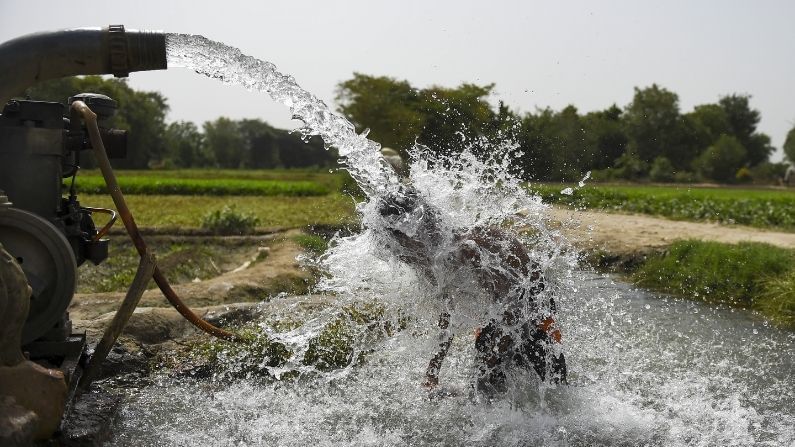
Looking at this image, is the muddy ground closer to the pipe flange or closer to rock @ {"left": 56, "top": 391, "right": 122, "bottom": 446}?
rock @ {"left": 56, "top": 391, "right": 122, "bottom": 446}

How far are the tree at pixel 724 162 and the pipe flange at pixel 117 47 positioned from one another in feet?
146

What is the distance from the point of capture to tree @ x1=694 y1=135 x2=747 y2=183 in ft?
153

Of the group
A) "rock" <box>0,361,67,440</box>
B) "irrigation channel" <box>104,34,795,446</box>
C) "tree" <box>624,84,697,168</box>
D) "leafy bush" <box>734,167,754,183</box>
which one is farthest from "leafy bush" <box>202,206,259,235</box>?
"leafy bush" <box>734,167,754,183</box>

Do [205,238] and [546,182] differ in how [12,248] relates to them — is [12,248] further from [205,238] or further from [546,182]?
[205,238]

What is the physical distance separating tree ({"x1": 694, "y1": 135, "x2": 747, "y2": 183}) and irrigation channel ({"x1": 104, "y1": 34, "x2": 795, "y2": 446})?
4229 cm

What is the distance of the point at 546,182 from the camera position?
9.52 meters

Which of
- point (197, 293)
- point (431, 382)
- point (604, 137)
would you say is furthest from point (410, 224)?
point (604, 137)

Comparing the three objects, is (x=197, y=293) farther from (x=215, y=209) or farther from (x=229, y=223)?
(x=215, y=209)

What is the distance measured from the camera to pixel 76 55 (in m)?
4.36

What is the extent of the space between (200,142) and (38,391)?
87649mm

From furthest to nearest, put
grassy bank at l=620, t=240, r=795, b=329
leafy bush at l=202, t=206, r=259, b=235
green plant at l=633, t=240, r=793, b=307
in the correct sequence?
leafy bush at l=202, t=206, r=259, b=235
green plant at l=633, t=240, r=793, b=307
grassy bank at l=620, t=240, r=795, b=329

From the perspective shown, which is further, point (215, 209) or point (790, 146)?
point (790, 146)

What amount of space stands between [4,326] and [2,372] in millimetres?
195

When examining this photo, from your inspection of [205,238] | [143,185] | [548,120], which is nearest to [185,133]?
[143,185]
